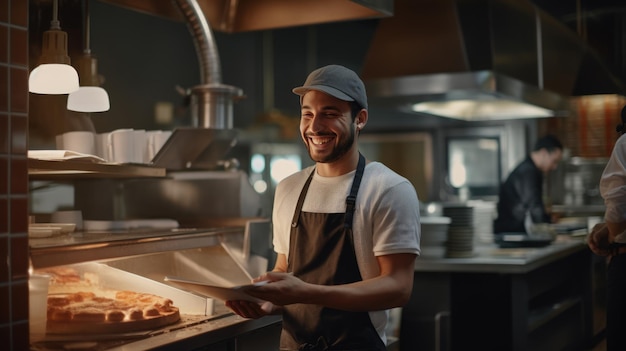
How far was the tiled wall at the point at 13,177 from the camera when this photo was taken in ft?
6.54

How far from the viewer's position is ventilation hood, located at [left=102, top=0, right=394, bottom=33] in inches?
141

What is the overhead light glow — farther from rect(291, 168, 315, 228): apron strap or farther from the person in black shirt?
rect(291, 168, 315, 228): apron strap

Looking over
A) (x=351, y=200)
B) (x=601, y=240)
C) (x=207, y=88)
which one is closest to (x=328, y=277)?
(x=351, y=200)

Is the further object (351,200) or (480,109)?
(480,109)

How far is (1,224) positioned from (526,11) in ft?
14.4

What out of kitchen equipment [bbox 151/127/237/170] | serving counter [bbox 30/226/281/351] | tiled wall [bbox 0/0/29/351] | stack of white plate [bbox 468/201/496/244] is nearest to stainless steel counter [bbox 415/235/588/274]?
stack of white plate [bbox 468/201/496/244]

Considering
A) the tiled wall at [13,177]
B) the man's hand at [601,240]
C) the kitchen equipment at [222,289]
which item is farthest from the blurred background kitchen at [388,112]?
the man's hand at [601,240]

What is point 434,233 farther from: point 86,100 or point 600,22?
point 600,22

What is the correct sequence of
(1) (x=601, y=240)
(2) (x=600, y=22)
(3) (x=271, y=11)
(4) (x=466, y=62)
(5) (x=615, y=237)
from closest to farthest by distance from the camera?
(5) (x=615, y=237)
(1) (x=601, y=240)
(3) (x=271, y=11)
(4) (x=466, y=62)
(2) (x=600, y=22)

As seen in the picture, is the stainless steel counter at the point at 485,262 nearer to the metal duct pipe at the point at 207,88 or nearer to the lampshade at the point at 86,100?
the metal duct pipe at the point at 207,88

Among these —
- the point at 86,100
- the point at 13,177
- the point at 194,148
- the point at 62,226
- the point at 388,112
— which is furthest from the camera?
the point at 388,112

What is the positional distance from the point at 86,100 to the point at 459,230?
8.03 feet

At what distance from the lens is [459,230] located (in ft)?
14.9

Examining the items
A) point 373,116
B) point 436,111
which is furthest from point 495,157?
point 436,111
